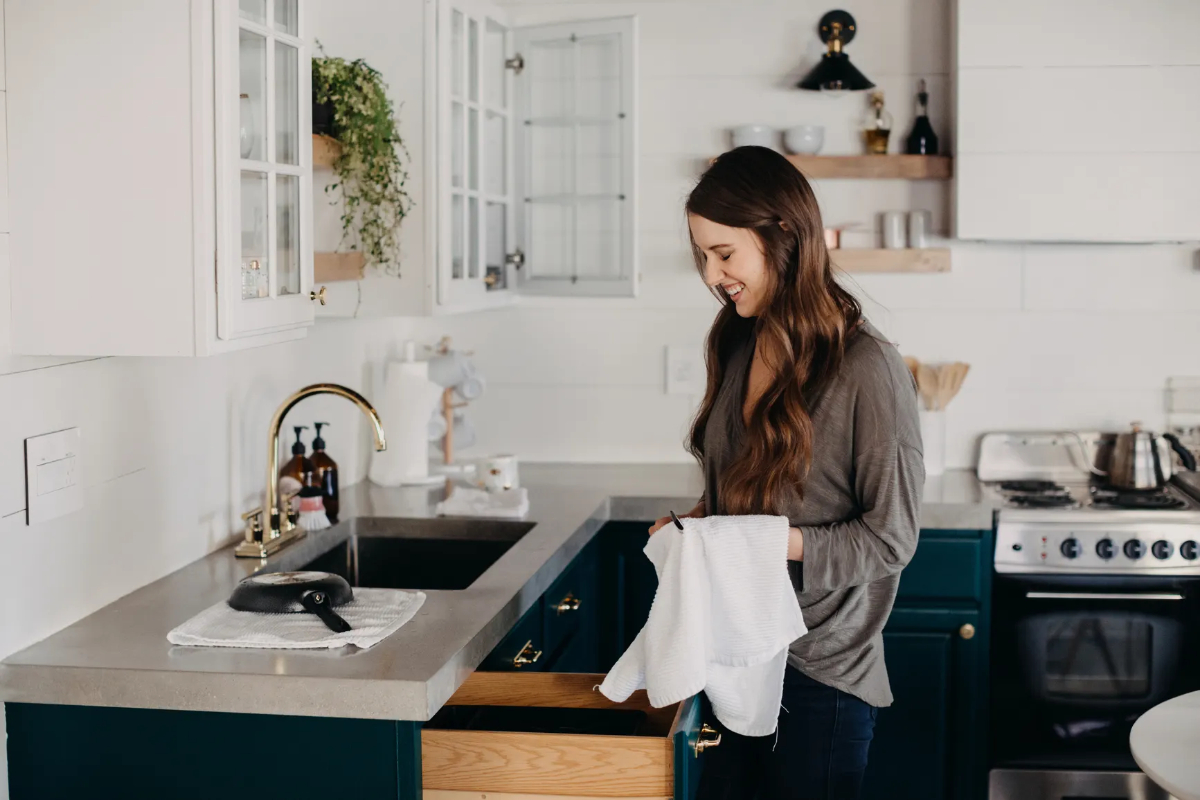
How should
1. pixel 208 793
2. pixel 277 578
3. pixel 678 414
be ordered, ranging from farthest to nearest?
pixel 678 414, pixel 277 578, pixel 208 793

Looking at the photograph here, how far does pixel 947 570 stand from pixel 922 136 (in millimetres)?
1149

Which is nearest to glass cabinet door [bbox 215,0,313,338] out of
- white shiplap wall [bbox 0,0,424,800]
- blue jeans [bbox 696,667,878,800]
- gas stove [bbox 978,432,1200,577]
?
white shiplap wall [bbox 0,0,424,800]

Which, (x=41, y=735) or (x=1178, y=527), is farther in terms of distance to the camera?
(x=1178, y=527)

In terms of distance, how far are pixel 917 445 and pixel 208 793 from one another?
3.64 feet

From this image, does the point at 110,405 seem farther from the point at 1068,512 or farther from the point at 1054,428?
the point at 1054,428

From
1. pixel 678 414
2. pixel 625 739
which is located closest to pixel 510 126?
pixel 678 414

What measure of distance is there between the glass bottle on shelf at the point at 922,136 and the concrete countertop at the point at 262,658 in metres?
1.54

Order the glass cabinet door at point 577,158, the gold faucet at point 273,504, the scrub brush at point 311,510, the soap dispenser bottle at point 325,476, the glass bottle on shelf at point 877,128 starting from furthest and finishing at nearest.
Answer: the glass bottle on shelf at point 877,128
the glass cabinet door at point 577,158
the soap dispenser bottle at point 325,476
the scrub brush at point 311,510
the gold faucet at point 273,504

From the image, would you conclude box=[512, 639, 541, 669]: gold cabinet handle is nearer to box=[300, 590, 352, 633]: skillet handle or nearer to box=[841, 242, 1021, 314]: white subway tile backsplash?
box=[300, 590, 352, 633]: skillet handle

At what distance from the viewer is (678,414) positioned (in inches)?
148

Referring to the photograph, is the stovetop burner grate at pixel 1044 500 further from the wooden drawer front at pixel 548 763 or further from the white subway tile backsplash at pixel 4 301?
the white subway tile backsplash at pixel 4 301

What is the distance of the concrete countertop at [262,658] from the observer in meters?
1.79

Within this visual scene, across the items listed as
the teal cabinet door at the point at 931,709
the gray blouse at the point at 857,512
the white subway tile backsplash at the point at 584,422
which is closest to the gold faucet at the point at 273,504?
the gray blouse at the point at 857,512

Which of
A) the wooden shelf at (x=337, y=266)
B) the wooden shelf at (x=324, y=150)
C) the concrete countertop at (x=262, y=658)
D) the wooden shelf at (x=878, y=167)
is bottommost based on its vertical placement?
the concrete countertop at (x=262, y=658)
